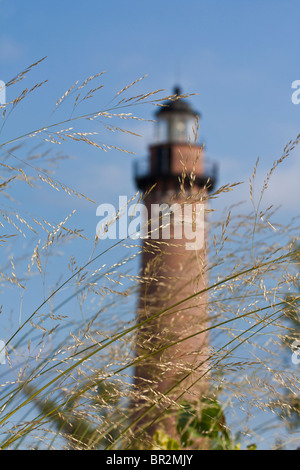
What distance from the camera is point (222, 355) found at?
1694mm

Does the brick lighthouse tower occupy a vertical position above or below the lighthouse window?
below

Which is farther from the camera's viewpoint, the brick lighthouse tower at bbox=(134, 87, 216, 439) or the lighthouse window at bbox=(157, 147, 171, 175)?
the lighthouse window at bbox=(157, 147, 171, 175)

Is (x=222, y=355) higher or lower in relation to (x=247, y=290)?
lower

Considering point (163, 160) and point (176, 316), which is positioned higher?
point (163, 160)

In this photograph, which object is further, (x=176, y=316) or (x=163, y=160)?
(x=163, y=160)

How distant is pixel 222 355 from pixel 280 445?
27 cm

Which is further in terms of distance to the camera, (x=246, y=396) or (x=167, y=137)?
(x=167, y=137)

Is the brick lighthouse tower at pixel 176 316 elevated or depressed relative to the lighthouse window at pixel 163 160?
depressed

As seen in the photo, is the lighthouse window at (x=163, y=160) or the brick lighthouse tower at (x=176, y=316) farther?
the lighthouse window at (x=163, y=160)
